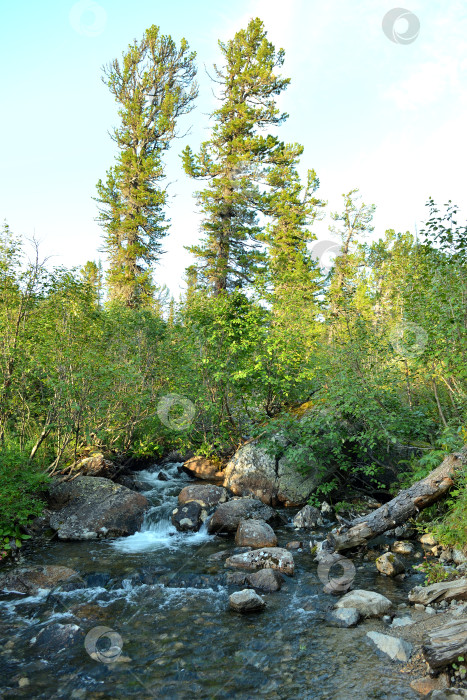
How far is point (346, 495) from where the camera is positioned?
415 inches

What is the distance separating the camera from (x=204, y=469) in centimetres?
1342

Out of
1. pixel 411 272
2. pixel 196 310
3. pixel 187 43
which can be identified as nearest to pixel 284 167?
pixel 187 43

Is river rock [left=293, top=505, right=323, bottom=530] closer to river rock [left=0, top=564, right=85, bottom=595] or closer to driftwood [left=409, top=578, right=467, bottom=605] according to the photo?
driftwood [left=409, top=578, right=467, bottom=605]

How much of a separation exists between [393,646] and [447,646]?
0.77 metres

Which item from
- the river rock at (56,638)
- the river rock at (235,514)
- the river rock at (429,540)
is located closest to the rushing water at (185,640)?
the river rock at (56,638)

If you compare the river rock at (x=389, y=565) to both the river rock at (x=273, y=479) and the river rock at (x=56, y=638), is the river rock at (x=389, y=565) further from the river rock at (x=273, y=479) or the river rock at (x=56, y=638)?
the river rock at (x=56, y=638)

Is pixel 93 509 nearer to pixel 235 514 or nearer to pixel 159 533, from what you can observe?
pixel 159 533

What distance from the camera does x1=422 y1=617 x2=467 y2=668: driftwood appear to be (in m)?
3.71

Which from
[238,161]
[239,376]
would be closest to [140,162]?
[238,161]

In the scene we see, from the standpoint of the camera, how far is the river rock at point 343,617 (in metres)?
5.12

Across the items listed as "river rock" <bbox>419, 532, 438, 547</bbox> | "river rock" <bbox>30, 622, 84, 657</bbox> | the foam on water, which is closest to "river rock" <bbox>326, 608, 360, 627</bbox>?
"river rock" <bbox>419, 532, 438, 547</bbox>

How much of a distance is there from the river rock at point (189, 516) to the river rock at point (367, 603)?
175 inches

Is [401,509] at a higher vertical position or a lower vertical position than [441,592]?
higher

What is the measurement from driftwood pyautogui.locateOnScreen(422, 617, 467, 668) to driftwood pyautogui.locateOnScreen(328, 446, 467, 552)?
10.7 ft
